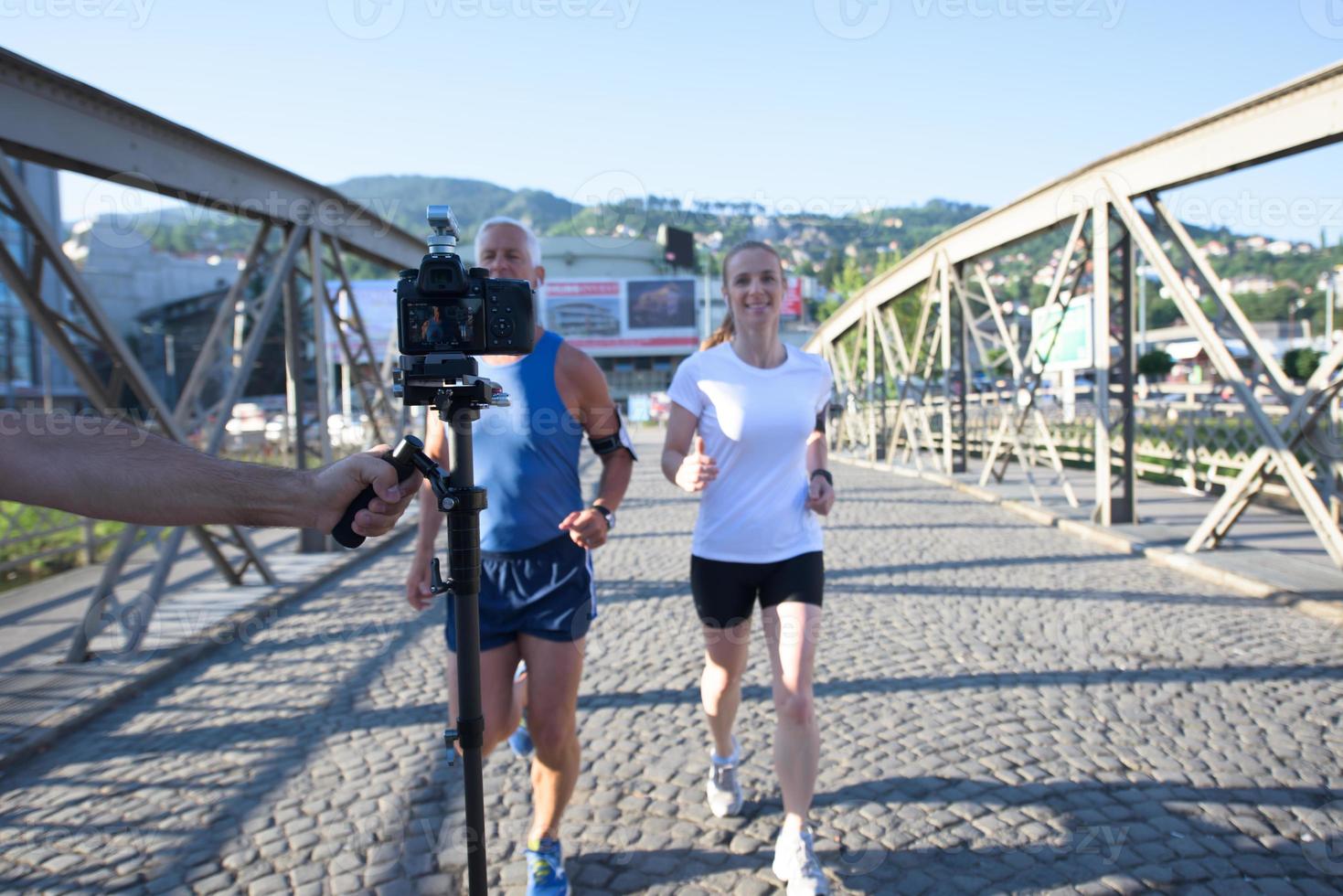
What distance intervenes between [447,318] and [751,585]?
5.48 feet

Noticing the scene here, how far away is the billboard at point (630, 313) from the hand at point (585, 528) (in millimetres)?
72866

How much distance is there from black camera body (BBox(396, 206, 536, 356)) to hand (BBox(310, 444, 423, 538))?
330 mm

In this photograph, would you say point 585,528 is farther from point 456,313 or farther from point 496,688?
point 456,313

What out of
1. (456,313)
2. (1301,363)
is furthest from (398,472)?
(1301,363)

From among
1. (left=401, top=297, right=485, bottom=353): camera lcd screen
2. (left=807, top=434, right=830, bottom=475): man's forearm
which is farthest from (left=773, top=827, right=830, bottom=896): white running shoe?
(left=401, top=297, right=485, bottom=353): camera lcd screen

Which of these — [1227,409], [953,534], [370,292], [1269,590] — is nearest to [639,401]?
[370,292]

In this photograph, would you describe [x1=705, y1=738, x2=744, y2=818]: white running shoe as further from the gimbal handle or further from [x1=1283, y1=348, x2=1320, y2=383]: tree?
[x1=1283, y1=348, x2=1320, y2=383]: tree

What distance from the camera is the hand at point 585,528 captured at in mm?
2838

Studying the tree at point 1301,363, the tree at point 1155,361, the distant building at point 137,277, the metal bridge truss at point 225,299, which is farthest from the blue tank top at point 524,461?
the distant building at point 137,277

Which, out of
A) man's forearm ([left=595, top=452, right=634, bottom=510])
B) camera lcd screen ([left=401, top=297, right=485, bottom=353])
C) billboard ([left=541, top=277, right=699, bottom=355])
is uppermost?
billboard ([left=541, top=277, right=699, bottom=355])

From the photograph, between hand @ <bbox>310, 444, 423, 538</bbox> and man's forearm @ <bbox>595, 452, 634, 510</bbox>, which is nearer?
hand @ <bbox>310, 444, 423, 538</bbox>

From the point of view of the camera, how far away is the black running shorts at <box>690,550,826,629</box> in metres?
3.22

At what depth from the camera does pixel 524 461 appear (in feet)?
9.83

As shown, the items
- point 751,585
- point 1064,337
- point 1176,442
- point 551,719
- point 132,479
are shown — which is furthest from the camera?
point 1176,442
